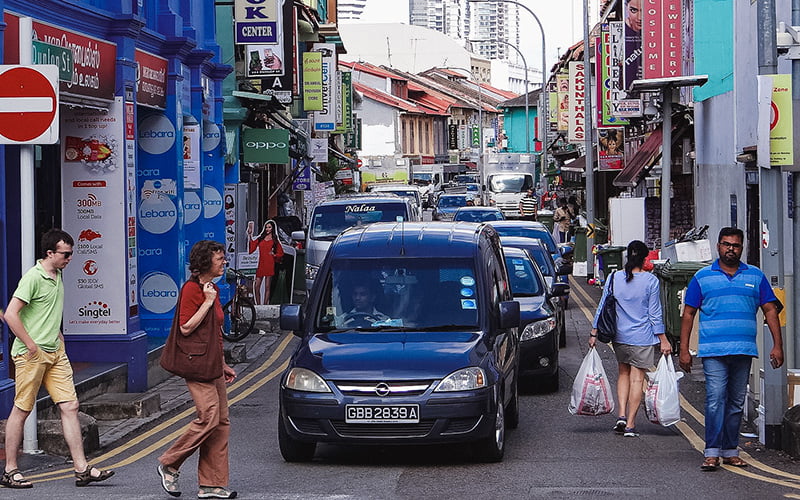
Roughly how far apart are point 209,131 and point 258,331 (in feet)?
11.3

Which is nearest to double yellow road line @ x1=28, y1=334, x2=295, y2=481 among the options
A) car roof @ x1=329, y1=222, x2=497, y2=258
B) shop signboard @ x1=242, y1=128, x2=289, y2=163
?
car roof @ x1=329, y1=222, x2=497, y2=258

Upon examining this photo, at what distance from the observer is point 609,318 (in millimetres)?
12219

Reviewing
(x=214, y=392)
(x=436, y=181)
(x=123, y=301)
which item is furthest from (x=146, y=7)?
(x=436, y=181)

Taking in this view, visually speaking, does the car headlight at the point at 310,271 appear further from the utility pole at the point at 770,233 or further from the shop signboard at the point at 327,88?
the shop signboard at the point at 327,88

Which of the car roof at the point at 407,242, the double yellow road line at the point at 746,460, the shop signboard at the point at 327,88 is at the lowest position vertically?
the double yellow road line at the point at 746,460

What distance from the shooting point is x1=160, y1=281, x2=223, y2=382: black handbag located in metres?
8.98

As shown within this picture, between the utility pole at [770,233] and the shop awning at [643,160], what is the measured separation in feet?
65.1

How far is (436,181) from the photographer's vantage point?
112m

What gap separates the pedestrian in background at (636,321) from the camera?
1209cm

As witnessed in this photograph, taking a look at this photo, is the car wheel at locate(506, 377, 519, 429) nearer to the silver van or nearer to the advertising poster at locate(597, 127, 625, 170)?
the silver van

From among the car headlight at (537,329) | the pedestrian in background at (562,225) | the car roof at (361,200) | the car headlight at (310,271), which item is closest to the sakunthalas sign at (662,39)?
the car roof at (361,200)

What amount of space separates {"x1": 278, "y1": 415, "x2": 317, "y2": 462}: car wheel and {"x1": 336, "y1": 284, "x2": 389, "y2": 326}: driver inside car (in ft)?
3.48

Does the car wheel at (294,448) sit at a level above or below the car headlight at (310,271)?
below

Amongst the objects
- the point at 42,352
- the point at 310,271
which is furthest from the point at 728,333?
the point at 310,271
